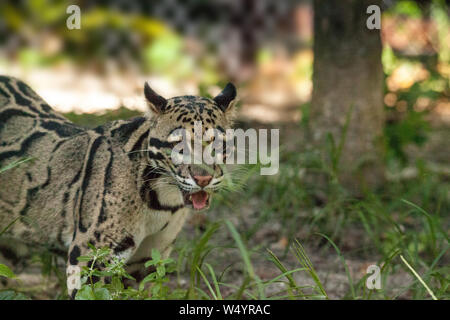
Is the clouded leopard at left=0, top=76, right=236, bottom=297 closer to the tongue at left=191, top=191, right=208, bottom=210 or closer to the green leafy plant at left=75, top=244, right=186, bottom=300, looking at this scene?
the tongue at left=191, top=191, right=208, bottom=210

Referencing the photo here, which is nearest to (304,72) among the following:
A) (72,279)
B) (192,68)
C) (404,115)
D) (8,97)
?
(192,68)

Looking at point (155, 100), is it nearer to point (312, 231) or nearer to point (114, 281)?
point (114, 281)

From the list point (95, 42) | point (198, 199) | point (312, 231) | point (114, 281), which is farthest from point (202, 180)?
point (95, 42)

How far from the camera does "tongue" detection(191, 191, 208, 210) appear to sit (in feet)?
11.3

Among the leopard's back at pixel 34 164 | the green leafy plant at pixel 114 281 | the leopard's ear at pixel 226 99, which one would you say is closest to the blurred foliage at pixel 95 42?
the leopard's back at pixel 34 164

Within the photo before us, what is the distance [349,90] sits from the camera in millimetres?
5938

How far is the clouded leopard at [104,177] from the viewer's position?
3.52 metres

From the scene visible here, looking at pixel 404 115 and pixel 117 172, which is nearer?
pixel 117 172

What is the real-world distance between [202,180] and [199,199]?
0.53 ft

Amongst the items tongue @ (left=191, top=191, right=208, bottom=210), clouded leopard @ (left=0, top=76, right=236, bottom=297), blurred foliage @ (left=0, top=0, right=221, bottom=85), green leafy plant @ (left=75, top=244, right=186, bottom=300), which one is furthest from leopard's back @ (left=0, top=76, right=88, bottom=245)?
blurred foliage @ (left=0, top=0, right=221, bottom=85)

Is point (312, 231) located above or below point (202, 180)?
below

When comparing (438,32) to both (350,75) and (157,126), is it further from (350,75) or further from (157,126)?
(157,126)

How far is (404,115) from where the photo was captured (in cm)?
695
